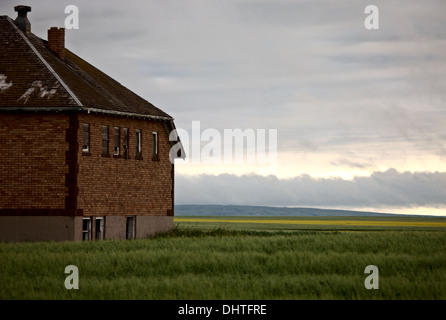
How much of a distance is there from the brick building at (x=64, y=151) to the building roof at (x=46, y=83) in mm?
52

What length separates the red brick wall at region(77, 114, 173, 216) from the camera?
3959 centimetres

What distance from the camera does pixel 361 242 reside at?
35.6 m

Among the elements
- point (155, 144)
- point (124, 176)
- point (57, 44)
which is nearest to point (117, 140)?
point (124, 176)

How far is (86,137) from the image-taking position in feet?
131

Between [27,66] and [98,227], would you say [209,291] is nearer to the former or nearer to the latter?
[98,227]

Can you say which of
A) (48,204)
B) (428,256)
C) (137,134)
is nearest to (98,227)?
(48,204)

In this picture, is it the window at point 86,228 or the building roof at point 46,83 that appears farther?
the window at point 86,228

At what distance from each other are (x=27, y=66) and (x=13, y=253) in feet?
47.2

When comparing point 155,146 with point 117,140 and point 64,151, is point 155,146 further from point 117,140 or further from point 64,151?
point 64,151

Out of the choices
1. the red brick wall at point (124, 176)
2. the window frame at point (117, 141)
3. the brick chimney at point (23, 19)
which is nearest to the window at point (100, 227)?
the red brick wall at point (124, 176)

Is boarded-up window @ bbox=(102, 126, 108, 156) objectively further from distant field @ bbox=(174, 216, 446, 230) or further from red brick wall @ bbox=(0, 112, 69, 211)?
distant field @ bbox=(174, 216, 446, 230)

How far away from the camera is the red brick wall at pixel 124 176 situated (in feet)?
130

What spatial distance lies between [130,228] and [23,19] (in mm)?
13472

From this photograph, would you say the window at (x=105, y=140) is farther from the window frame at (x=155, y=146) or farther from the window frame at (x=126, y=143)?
the window frame at (x=155, y=146)
